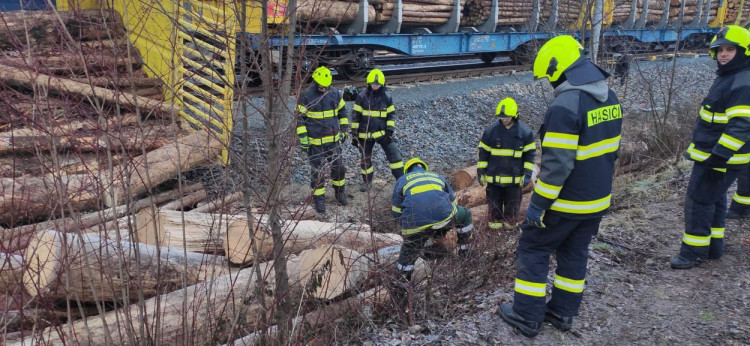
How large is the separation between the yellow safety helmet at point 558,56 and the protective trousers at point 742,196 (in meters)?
3.31

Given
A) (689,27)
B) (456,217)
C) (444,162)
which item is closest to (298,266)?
(456,217)

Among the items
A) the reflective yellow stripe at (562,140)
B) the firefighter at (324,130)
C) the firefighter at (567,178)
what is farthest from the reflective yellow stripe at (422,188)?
the firefighter at (324,130)

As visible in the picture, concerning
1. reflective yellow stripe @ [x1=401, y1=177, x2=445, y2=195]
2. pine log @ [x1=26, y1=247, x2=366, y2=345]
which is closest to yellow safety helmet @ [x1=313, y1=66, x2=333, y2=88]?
reflective yellow stripe @ [x1=401, y1=177, x2=445, y2=195]

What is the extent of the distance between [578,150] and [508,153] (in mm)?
2811

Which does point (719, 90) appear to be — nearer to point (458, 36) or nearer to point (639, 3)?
point (458, 36)

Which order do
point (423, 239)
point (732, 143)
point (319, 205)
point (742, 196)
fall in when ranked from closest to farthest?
point (732, 143) < point (423, 239) < point (742, 196) < point (319, 205)

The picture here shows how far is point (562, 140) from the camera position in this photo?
315 centimetres

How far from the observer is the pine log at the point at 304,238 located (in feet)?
13.2

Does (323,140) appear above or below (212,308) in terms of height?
above

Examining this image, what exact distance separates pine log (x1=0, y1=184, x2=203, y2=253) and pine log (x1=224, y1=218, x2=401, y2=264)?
1.76 feet

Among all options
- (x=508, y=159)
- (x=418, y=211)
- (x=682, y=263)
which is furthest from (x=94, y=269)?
(x=682, y=263)

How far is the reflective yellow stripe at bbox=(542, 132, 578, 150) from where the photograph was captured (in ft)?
10.3

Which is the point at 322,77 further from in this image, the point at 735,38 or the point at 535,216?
the point at 735,38

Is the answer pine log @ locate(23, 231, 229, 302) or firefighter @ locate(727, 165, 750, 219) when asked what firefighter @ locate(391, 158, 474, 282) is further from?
firefighter @ locate(727, 165, 750, 219)
